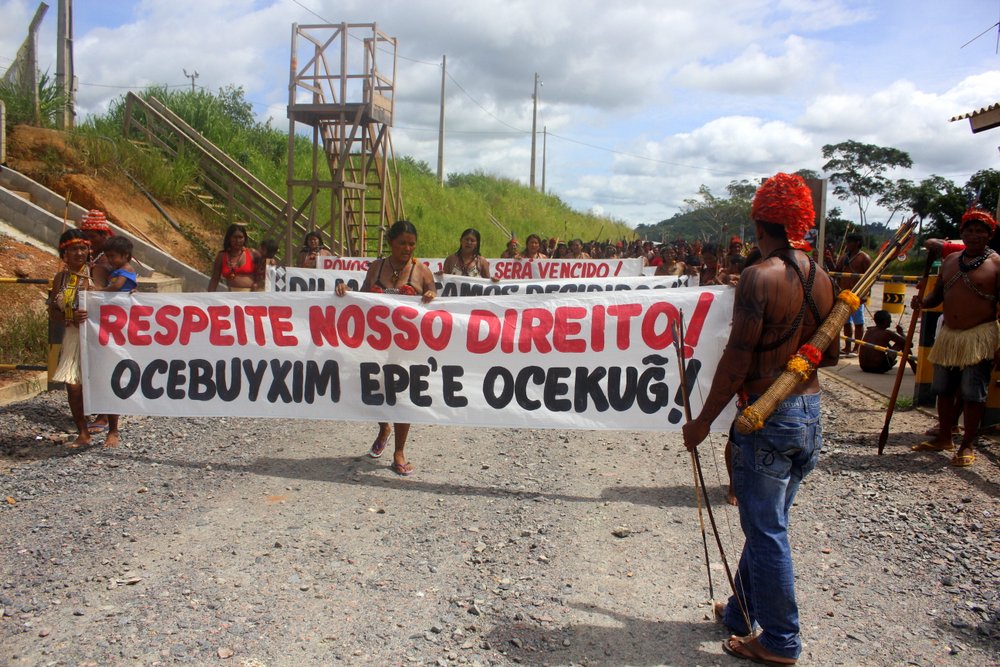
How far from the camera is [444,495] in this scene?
5516 millimetres

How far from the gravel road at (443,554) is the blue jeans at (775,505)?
0.32m

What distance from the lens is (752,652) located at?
345 centimetres

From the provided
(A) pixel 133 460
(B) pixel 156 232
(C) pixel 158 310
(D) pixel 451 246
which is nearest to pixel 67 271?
(C) pixel 158 310

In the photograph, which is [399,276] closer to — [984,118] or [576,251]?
[984,118]

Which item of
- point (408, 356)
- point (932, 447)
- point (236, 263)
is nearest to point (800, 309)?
point (408, 356)

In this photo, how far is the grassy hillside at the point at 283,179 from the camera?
17484 mm

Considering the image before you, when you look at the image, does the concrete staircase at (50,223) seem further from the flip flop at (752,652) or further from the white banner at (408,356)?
the flip flop at (752,652)

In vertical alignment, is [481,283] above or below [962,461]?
above

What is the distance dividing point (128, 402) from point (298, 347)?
1402 mm

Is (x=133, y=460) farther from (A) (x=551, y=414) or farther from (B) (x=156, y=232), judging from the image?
(B) (x=156, y=232)

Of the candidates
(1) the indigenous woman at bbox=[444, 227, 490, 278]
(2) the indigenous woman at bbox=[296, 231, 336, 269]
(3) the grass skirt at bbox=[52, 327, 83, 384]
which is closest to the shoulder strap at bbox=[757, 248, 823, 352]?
(3) the grass skirt at bbox=[52, 327, 83, 384]

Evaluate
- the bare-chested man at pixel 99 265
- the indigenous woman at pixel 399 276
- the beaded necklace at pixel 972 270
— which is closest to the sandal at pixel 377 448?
the indigenous woman at pixel 399 276

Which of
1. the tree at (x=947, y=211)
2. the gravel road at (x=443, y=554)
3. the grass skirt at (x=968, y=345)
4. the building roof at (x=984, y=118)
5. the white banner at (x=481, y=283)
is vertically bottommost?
the gravel road at (x=443, y=554)

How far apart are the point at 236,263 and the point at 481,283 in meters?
2.76
